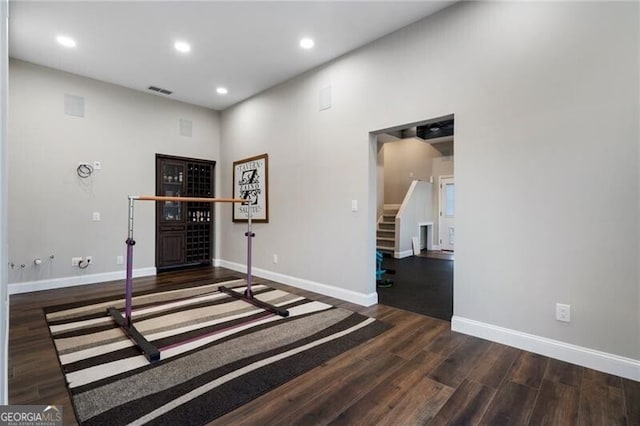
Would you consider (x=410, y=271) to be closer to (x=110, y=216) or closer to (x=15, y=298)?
(x=110, y=216)

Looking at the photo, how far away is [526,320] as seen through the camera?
2.50 metres

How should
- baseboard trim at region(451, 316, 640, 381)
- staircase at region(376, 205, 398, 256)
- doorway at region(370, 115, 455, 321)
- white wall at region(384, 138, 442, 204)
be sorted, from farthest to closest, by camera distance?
1. white wall at region(384, 138, 442, 204)
2. staircase at region(376, 205, 398, 256)
3. doorway at region(370, 115, 455, 321)
4. baseboard trim at region(451, 316, 640, 381)

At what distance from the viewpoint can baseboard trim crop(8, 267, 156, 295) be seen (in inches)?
157

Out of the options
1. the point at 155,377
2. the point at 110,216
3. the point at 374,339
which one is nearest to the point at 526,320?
the point at 374,339

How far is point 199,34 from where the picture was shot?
3.39 metres

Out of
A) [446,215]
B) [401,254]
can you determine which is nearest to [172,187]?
[401,254]

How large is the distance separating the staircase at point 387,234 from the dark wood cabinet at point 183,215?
4059 millimetres

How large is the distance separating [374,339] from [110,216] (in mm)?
4370

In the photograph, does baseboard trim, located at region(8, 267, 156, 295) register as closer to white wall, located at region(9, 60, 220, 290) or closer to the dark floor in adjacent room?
white wall, located at region(9, 60, 220, 290)

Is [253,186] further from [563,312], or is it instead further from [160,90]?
[563,312]

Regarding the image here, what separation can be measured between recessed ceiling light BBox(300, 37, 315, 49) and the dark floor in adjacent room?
3141 mm

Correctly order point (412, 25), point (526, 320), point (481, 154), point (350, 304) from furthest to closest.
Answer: point (350, 304), point (412, 25), point (481, 154), point (526, 320)

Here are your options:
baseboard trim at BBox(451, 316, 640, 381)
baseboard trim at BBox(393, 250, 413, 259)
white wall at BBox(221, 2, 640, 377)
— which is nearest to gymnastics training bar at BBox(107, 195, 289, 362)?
white wall at BBox(221, 2, 640, 377)

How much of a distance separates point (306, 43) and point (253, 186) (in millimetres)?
2439
